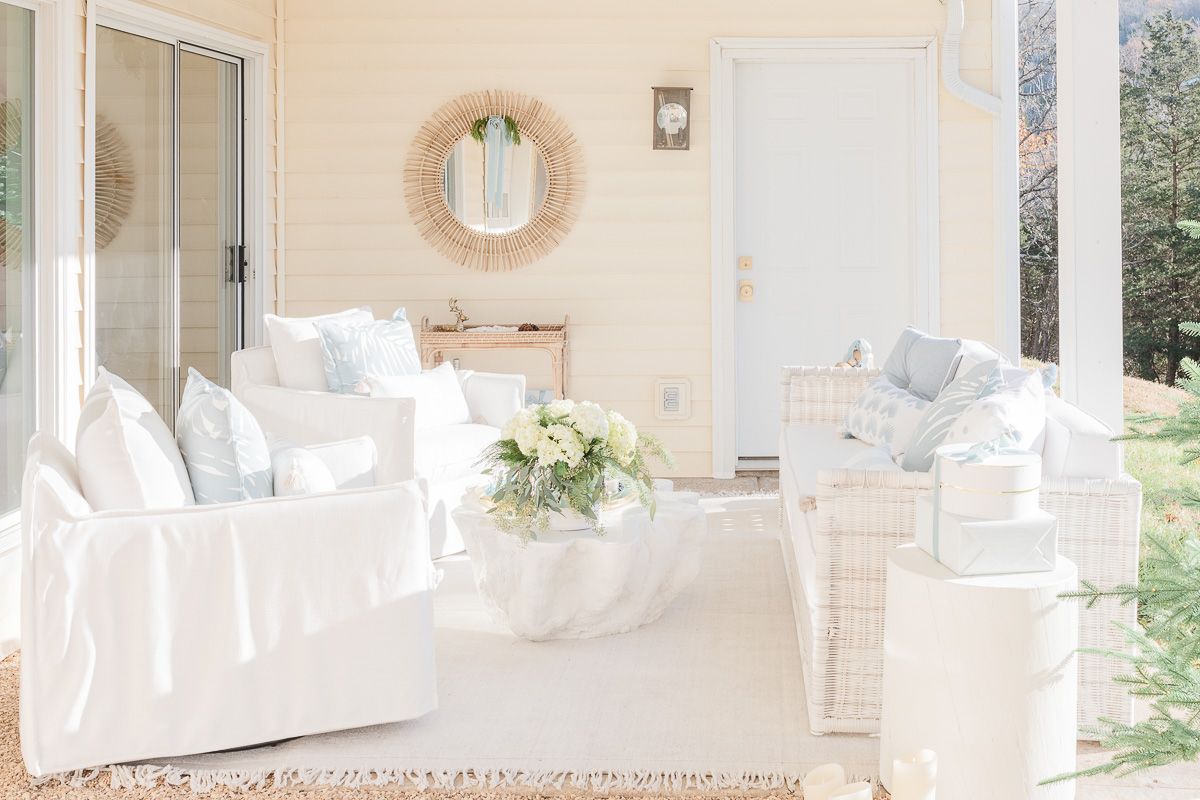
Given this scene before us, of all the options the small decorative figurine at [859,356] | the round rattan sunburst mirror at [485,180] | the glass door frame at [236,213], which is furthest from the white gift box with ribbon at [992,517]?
the glass door frame at [236,213]

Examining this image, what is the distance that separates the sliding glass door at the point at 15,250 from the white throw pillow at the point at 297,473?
4.71 ft

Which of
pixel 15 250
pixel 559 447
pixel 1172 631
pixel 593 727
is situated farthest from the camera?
pixel 15 250

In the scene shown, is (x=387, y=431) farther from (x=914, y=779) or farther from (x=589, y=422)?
(x=914, y=779)

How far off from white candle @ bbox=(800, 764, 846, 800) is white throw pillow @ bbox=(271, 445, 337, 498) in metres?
1.61

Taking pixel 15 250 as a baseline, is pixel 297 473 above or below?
below

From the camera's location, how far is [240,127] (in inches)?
221

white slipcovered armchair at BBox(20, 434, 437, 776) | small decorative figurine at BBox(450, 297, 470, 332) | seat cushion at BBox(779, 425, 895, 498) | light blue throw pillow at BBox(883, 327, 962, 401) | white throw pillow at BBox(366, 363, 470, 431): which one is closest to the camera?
white slipcovered armchair at BBox(20, 434, 437, 776)

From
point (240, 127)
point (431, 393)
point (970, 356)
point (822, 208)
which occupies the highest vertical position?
point (240, 127)

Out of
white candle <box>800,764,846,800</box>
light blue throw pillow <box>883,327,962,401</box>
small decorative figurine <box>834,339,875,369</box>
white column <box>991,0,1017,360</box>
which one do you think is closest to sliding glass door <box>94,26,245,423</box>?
small decorative figurine <box>834,339,875,369</box>

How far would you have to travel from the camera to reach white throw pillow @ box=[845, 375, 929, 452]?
3561mm

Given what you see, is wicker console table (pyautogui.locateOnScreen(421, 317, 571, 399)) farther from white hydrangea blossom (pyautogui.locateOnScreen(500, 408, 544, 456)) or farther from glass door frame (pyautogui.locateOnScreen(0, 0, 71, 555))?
white hydrangea blossom (pyautogui.locateOnScreen(500, 408, 544, 456))

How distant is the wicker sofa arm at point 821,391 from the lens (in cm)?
432

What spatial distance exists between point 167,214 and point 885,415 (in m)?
3.26

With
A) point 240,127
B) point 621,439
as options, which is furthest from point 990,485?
point 240,127
